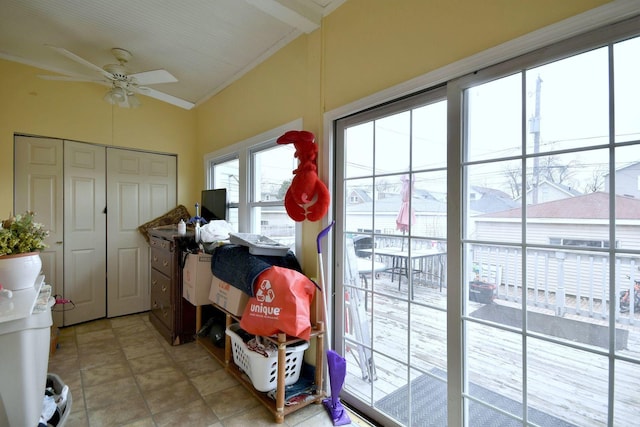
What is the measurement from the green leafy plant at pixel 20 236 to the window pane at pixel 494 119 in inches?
90.8

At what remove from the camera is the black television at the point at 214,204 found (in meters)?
3.12

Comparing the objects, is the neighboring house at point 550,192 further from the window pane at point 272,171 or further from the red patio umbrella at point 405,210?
the window pane at point 272,171

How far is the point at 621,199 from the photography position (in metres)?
1.01

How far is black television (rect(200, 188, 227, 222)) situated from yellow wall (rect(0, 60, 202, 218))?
0.60 metres

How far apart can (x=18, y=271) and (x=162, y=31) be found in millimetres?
1992

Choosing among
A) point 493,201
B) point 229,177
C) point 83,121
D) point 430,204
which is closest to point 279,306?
point 430,204

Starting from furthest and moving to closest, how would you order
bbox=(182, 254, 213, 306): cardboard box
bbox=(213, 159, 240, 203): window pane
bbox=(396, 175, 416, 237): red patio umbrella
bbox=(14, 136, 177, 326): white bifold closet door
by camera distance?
1. bbox=(213, 159, 240, 203): window pane
2. bbox=(14, 136, 177, 326): white bifold closet door
3. bbox=(182, 254, 213, 306): cardboard box
4. bbox=(396, 175, 416, 237): red patio umbrella

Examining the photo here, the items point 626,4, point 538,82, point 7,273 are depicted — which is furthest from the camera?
point 7,273

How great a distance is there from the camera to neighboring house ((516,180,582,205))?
1.13 metres

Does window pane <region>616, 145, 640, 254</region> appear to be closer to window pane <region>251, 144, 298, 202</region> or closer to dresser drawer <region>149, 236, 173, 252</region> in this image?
window pane <region>251, 144, 298, 202</region>

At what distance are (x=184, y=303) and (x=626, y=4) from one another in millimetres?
3283

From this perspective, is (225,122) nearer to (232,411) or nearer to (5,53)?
(5,53)

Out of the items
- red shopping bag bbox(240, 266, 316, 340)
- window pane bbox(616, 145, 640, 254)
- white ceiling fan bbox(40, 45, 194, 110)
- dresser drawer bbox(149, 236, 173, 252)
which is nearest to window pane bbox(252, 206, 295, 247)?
red shopping bag bbox(240, 266, 316, 340)

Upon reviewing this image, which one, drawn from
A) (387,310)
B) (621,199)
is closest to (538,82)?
(621,199)
